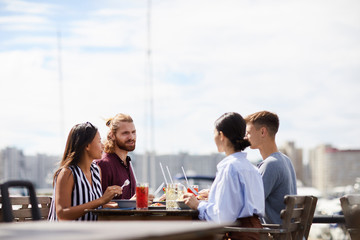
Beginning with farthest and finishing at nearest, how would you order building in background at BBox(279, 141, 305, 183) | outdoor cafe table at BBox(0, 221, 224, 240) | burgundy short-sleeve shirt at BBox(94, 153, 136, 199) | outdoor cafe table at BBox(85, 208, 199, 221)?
building in background at BBox(279, 141, 305, 183)
burgundy short-sleeve shirt at BBox(94, 153, 136, 199)
outdoor cafe table at BBox(85, 208, 199, 221)
outdoor cafe table at BBox(0, 221, 224, 240)

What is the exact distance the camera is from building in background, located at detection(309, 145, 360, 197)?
497ft

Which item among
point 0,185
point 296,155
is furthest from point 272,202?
point 296,155

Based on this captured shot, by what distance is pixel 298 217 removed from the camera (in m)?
4.29

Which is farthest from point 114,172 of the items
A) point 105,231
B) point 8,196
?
point 105,231

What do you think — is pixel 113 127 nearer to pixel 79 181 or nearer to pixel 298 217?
pixel 79 181

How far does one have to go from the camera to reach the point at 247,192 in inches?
153

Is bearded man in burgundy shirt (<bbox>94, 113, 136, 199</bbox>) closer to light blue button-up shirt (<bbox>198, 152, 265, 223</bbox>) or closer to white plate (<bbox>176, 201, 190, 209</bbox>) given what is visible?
white plate (<bbox>176, 201, 190, 209</bbox>)

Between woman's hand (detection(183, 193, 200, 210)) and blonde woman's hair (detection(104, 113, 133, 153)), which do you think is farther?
blonde woman's hair (detection(104, 113, 133, 153))

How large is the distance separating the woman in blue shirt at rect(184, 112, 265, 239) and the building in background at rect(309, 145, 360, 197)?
147 metres

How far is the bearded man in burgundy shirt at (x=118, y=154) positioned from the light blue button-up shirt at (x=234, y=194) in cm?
136

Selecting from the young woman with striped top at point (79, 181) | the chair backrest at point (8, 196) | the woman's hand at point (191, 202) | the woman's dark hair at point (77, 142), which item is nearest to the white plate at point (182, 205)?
the woman's hand at point (191, 202)

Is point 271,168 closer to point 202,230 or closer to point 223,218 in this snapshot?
point 223,218

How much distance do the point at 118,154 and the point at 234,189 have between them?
5.42ft

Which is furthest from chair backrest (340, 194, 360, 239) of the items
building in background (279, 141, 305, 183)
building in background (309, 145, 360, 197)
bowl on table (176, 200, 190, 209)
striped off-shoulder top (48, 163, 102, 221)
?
building in background (309, 145, 360, 197)
